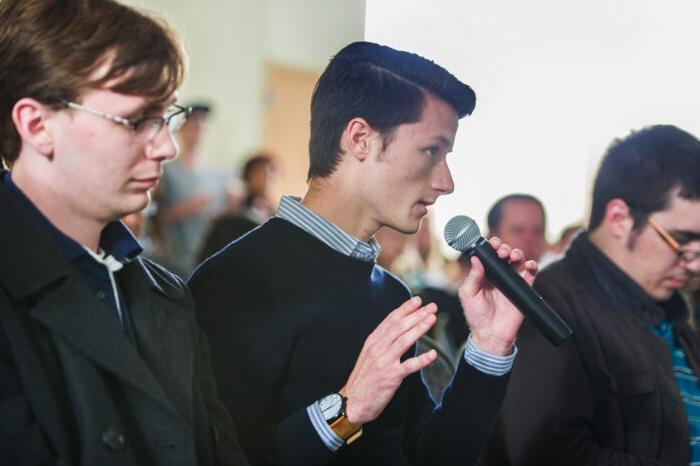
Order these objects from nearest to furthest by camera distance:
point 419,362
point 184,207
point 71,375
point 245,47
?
point 71,375 < point 419,362 < point 184,207 < point 245,47

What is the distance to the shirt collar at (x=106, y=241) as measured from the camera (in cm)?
114

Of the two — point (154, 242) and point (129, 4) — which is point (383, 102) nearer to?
point (129, 4)

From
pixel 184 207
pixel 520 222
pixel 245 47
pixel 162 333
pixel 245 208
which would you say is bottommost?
pixel 184 207

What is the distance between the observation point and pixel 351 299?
1.53m

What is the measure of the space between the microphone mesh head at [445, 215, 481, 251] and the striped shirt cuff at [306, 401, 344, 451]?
367mm

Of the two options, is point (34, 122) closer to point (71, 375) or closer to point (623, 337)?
point (71, 375)

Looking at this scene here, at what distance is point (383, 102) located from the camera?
1584mm

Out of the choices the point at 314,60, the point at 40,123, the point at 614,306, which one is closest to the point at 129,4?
the point at 40,123

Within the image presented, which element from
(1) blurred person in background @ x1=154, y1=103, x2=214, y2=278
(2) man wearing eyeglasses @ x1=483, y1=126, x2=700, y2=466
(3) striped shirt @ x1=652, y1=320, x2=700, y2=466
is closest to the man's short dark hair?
(2) man wearing eyeglasses @ x1=483, y1=126, x2=700, y2=466

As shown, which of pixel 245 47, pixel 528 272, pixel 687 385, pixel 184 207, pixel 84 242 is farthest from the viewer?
pixel 245 47

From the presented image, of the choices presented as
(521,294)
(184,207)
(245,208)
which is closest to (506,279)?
(521,294)

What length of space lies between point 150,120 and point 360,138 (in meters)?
0.50

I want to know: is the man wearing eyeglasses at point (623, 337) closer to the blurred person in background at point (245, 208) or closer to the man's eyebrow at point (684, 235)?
the man's eyebrow at point (684, 235)

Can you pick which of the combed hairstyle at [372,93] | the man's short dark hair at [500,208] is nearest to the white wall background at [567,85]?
the man's short dark hair at [500,208]
